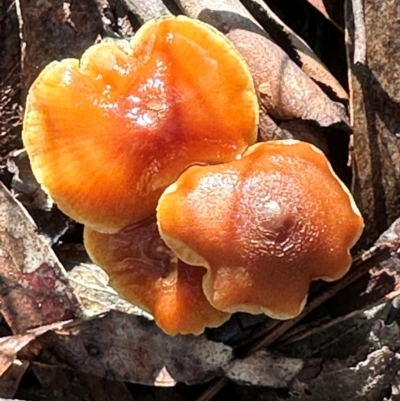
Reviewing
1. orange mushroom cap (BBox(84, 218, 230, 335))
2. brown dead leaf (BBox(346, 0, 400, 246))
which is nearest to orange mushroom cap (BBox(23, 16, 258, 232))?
orange mushroom cap (BBox(84, 218, 230, 335))

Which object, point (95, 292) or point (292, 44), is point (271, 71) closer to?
point (292, 44)

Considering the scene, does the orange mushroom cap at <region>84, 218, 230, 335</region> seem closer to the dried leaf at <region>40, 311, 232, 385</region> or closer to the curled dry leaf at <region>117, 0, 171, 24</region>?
the dried leaf at <region>40, 311, 232, 385</region>

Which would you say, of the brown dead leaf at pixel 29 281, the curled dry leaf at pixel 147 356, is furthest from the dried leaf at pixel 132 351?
the brown dead leaf at pixel 29 281

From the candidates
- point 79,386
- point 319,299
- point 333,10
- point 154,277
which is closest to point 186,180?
point 154,277

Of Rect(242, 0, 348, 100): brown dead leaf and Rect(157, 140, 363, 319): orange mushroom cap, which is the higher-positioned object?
Rect(242, 0, 348, 100): brown dead leaf

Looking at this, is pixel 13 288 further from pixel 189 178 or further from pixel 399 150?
pixel 399 150

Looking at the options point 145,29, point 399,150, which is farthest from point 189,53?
point 399,150

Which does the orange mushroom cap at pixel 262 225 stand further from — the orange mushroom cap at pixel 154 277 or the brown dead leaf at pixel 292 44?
the brown dead leaf at pixel 292 44
